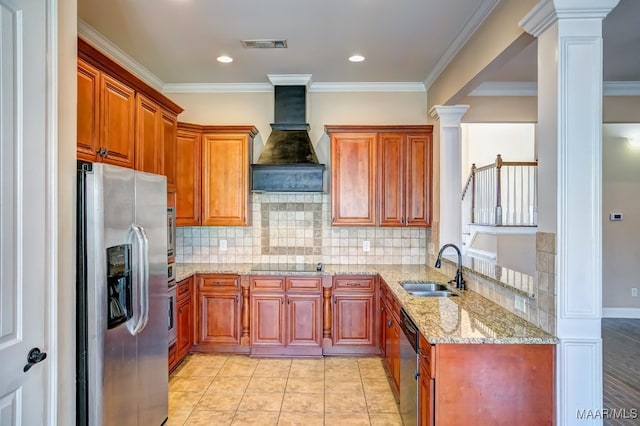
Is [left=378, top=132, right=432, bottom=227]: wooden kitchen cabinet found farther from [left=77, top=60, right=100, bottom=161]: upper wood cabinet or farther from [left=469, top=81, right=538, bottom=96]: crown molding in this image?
[left=77, top=60, right=100, bottom=161]: upper wood cabinet

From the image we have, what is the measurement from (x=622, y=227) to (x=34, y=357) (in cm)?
673

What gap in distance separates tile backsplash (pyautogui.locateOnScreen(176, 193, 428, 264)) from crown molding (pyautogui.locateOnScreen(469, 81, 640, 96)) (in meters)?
1.82

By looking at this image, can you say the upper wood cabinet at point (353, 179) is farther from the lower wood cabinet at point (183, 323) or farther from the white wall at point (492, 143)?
the white wall at point (492, 143)

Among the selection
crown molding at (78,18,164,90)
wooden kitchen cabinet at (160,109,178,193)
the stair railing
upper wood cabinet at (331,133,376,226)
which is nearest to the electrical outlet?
upper wood cabinet at (331,133,376,226)

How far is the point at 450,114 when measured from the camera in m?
3.90

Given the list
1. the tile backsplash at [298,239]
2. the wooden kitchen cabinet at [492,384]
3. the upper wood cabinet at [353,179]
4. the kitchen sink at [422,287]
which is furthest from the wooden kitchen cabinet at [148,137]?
the wooden kitchen cabinet at [492,384]

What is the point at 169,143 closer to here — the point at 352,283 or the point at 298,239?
the point at 298,239

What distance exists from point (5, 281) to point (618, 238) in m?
6.77

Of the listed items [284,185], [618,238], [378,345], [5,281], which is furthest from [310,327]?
[618,238]

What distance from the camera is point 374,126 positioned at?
13.6 feet

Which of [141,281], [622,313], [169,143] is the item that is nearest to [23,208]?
[141,281]

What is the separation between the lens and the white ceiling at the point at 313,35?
109 inches

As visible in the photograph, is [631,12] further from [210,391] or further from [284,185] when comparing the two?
[210,391]

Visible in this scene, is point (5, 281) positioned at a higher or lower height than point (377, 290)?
higher
